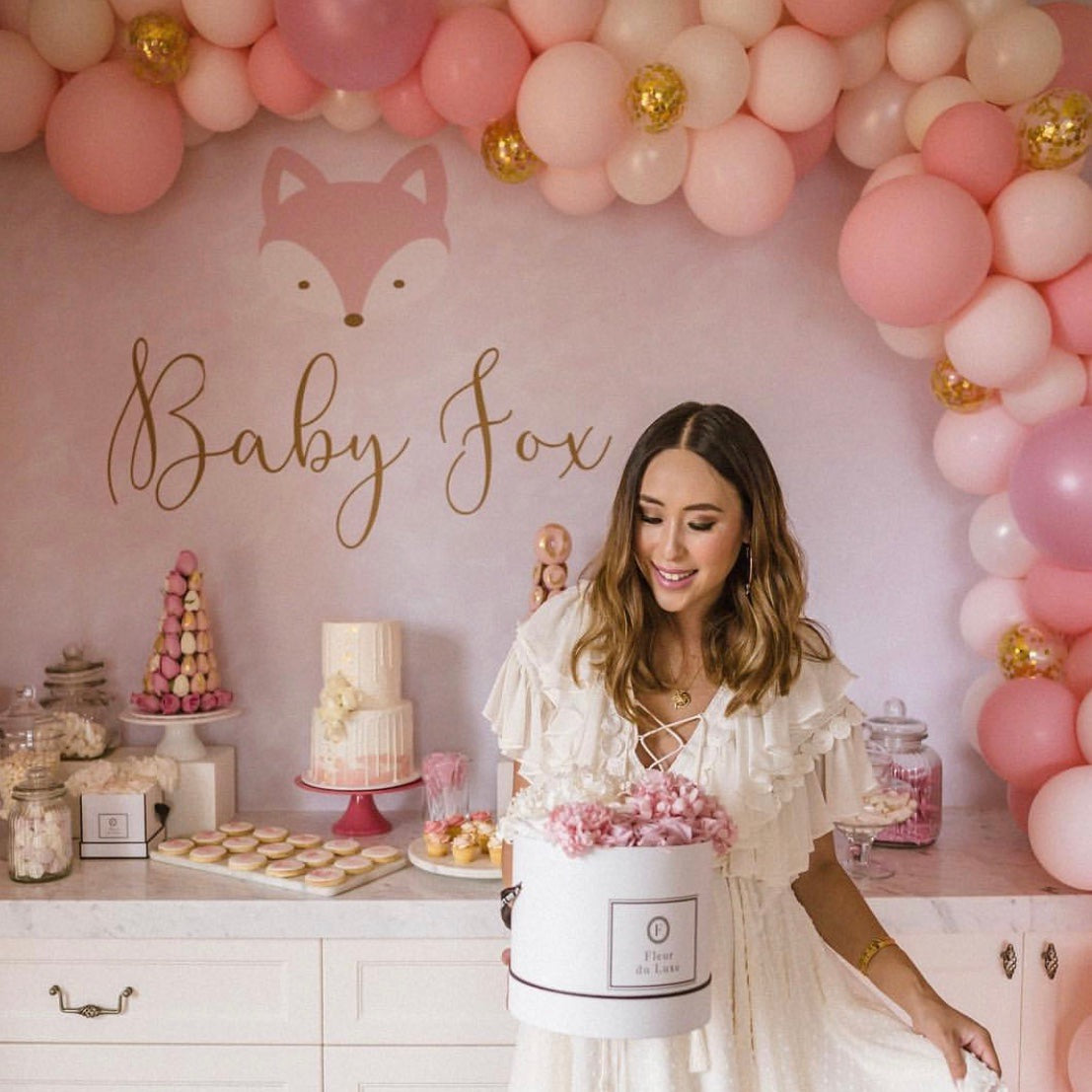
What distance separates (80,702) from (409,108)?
1476mm

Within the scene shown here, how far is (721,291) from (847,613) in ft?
2.63

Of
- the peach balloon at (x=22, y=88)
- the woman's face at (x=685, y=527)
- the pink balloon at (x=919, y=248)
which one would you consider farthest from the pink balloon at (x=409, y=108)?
the woman's face at (x=685, y=527)

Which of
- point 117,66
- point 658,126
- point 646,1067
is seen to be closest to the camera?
point 646,1067

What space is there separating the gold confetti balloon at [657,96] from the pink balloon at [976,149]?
48 centimetres

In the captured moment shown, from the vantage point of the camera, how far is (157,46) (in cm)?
222

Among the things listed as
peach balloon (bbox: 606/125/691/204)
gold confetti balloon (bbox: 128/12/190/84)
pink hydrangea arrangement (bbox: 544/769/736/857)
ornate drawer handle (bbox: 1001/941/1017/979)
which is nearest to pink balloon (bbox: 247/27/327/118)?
gold confetti balloon (bbox: 128/12/190/84)

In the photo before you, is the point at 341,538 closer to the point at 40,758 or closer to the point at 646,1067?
the point at 40,758

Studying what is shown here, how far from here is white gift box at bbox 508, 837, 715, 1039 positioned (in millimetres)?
1236

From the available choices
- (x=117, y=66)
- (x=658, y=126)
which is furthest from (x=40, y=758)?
(x=658, y=126)

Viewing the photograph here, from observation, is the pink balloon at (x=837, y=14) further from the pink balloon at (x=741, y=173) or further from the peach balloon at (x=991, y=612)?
the peach balloon at (x=991, y=612)

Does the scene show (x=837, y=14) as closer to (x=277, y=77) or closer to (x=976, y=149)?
(x=976, y=149)

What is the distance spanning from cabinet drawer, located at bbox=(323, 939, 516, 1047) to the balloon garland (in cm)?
107

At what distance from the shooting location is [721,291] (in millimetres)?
2619

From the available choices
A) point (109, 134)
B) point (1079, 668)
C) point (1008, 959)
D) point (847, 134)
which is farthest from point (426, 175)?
point (1008, 959)
